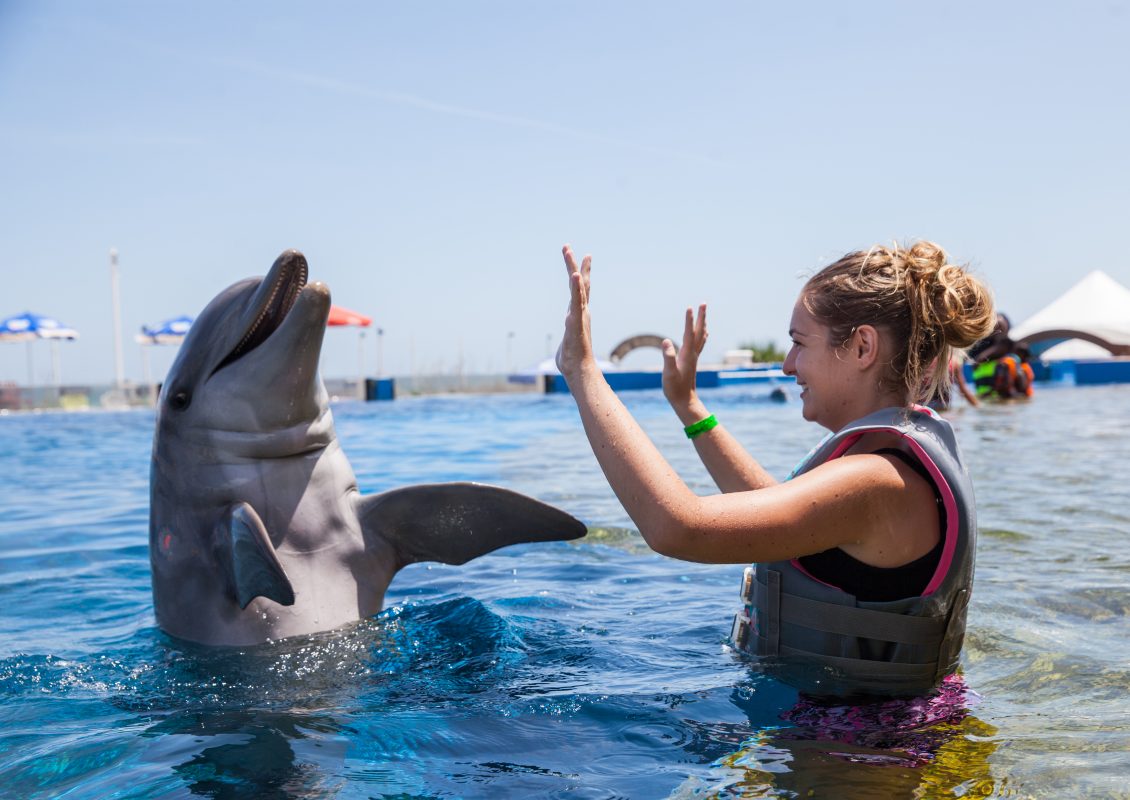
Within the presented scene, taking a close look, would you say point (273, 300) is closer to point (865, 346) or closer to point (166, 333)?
point (865, 346)

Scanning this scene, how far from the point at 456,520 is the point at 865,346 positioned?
5.88ft

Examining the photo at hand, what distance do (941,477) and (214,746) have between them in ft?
6.66

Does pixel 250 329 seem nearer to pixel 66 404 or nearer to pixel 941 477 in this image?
pixel 941 477

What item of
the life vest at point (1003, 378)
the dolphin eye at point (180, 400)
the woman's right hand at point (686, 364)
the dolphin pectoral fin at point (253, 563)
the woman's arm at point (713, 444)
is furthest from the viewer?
the life vest at point (1003, 378)

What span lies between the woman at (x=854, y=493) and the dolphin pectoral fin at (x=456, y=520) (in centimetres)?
102

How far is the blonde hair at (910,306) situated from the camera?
2330 millimetres

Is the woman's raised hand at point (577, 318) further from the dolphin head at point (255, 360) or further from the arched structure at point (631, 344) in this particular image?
the arched structure at point (631, 344)

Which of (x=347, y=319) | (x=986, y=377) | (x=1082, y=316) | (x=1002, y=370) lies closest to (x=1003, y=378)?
(x=1002, y=370)

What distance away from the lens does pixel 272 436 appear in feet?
11.9

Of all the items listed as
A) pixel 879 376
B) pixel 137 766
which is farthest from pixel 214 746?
pixel 879 376

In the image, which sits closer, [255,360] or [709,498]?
[709,498]

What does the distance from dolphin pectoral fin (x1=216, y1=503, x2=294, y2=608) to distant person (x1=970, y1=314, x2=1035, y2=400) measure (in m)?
16.4

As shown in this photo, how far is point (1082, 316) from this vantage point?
37.2m

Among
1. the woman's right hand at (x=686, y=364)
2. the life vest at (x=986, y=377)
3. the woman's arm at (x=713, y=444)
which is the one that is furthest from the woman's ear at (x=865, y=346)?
the life vest at (x=986, y=377)
